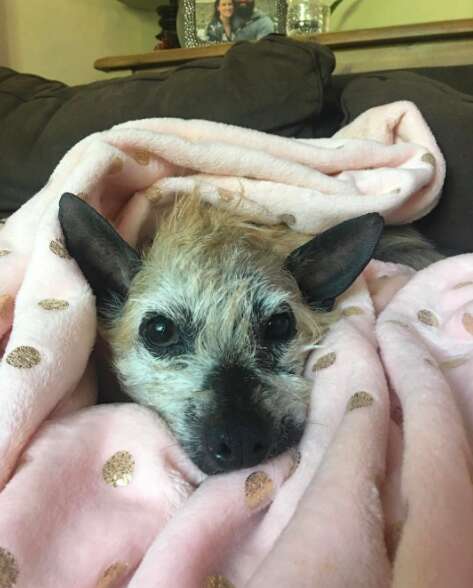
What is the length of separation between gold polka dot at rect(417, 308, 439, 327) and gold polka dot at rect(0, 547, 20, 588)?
77 cm

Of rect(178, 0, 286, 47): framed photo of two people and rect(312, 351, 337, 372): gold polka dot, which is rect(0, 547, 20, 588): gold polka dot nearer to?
rect(312, 351, 337, 372): gold polka dot

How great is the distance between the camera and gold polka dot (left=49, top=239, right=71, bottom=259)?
3.15 ft

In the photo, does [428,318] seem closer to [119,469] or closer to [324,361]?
[324,361]

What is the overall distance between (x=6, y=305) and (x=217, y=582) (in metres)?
0.56

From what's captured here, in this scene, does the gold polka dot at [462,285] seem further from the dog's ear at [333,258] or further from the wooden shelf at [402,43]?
the wooden shelf at [402,43]

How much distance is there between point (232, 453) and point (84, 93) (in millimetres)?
1374

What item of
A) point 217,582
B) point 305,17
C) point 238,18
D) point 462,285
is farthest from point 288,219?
point 238,18

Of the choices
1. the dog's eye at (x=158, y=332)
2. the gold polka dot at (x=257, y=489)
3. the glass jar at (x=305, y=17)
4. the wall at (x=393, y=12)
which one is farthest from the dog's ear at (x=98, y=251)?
the wall at (x=393, y=12)

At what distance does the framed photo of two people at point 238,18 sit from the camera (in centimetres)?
267

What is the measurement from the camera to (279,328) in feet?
3.39

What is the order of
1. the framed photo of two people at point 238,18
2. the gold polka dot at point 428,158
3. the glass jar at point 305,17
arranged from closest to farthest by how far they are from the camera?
1. the gold polka dot at point 428,158
2. the glass jar at point 305,17
3. the framed photo of two people at point 238,18

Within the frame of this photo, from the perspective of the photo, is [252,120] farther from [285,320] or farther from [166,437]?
[166,437]

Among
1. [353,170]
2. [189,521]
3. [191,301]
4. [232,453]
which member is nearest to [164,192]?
[191,301]

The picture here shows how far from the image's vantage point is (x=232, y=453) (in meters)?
0.78
